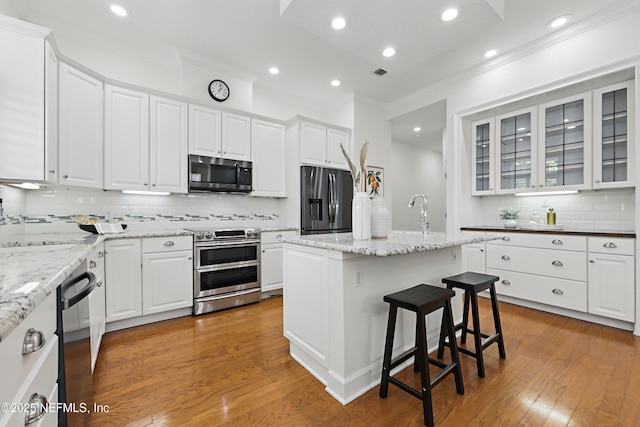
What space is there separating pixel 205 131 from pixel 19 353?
3.22 m

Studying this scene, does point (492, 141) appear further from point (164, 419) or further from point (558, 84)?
point (164, 419)

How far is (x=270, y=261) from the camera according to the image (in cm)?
365

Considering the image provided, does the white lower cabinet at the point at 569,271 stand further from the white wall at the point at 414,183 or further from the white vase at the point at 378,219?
the white wall at the point at 414,183

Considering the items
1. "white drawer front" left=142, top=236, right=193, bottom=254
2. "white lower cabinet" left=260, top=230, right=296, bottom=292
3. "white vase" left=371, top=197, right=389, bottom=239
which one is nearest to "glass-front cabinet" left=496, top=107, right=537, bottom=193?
"white vase" left=371, top=197, right=389, bottom=239

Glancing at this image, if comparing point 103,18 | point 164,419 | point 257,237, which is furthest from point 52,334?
point 103,18

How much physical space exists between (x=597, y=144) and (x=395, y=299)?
9.88ft

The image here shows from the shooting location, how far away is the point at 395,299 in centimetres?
161

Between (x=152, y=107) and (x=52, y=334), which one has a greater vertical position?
(x=152, y=107)

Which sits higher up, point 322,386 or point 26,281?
point 26,281

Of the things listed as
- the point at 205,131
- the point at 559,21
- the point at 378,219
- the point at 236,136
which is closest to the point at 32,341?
the point at 378,219

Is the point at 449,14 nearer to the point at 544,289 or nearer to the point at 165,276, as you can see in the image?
the point at 544,289

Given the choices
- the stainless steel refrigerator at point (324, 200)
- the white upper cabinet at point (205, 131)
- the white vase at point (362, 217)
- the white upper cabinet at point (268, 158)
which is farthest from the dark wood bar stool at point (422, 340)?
the white upper cabinet at point (205, 131)

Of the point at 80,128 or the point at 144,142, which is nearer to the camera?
the point at 80,128

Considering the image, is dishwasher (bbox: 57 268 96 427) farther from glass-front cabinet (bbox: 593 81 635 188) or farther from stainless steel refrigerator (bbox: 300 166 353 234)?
glass-front cabinet (bbox: 593 81 635 188)
